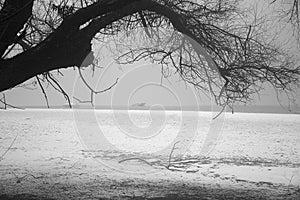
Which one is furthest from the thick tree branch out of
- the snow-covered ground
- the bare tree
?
the snow-covered ground

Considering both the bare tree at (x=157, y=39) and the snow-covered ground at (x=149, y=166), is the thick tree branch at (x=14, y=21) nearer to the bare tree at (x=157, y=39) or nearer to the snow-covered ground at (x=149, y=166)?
the bare tree at (x=157, y=39)

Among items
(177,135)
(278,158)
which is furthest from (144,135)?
(278,158)

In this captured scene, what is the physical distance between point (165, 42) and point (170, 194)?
347 centimetres

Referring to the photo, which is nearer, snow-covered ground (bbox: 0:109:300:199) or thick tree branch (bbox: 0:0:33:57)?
thick tree branch (bbox: 0:0:33:57)

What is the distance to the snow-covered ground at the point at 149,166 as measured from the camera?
8.09 meters

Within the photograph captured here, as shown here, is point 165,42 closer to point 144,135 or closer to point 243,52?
point 243,52

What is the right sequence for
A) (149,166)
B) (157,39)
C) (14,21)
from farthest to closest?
(149,166)
(157,39)
(14,21)

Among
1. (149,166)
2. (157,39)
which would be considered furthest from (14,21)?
(149,166)

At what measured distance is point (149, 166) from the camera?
12406 millimetres

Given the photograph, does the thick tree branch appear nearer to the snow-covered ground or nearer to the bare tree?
the bare tree

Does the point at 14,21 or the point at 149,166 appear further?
the point at 149,166

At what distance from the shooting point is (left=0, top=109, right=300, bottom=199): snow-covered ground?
8086 millimetres

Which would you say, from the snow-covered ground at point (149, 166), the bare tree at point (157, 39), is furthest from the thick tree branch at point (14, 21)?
the snow-covered ground at point (149, 166)

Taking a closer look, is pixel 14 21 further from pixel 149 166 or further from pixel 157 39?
pixel 149 166
